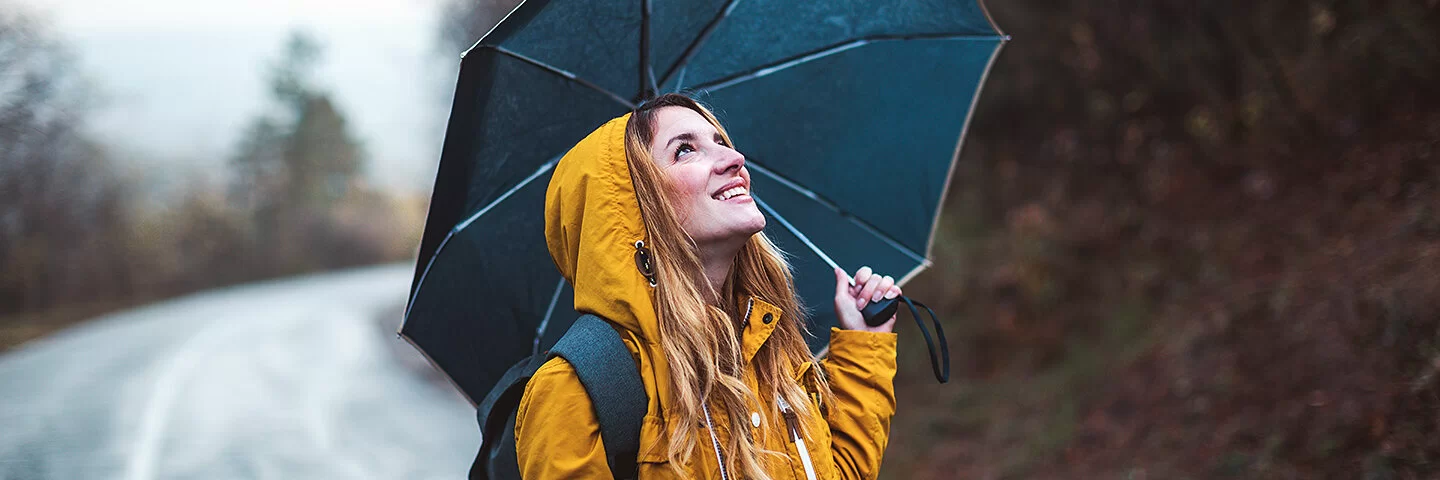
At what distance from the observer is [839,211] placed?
343 cm

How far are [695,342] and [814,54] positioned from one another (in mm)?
1406

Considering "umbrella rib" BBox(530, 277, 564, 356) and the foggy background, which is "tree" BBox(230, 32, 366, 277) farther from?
"umbrella rib" BBox(530, 277, 564, 356)

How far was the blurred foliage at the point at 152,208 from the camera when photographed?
63.7 feet

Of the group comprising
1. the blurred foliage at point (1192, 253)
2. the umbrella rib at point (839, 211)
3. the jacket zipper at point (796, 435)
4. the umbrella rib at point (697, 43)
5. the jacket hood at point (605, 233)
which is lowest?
the jacket zipper at point (796, 435)

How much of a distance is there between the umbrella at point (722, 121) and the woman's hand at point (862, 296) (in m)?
0.62

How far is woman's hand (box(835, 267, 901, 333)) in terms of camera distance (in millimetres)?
2631

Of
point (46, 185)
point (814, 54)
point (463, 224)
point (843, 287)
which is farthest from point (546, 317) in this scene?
point (46, 185)

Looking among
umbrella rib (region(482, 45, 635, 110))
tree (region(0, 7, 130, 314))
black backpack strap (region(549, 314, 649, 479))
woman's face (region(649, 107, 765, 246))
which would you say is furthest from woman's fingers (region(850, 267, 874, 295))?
tree (region(0, 7, 130, 314))

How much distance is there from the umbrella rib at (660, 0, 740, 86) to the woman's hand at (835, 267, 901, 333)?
0.94 meters

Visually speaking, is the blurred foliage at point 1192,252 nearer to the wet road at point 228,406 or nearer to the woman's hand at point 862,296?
the woman's hand at point 862,296

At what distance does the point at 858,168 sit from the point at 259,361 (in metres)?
11.8

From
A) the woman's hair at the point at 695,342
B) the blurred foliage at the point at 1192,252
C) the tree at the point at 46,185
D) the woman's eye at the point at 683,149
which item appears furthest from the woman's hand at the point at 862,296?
the tree at the point at 46,185

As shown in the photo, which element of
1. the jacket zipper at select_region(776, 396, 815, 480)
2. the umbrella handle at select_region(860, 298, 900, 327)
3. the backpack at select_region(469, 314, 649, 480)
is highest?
the umbrella handle at select_region(860, 298, 900, 327)

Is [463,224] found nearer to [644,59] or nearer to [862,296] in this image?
[644,59]
